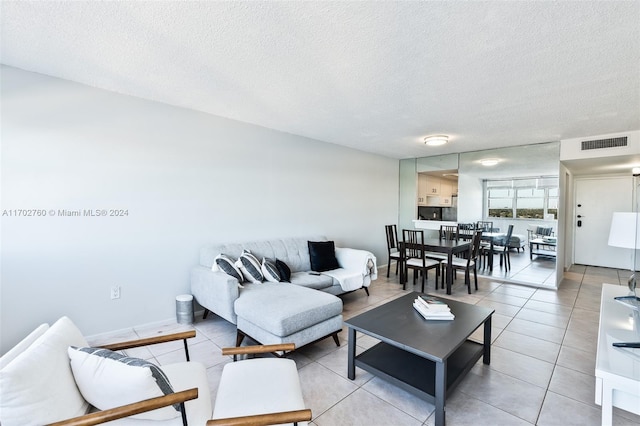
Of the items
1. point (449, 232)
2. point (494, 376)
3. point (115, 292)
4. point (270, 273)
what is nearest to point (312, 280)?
point (270, 273)

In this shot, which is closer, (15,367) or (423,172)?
(15,367)

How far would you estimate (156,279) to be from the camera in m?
3.20

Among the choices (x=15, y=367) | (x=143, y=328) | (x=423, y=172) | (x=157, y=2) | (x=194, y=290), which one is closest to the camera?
(x=15, y=367)

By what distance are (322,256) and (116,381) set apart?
3.01 meters

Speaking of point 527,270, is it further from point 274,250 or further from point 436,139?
point 274,250

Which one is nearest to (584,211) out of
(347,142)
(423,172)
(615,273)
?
(615,273)

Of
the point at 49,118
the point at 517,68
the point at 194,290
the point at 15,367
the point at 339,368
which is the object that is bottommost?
the point at 339,368

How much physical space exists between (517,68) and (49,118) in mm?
4084

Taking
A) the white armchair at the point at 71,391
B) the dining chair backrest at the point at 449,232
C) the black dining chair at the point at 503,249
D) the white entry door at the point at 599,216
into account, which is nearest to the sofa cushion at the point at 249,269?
the white armchair at the point at 71,391

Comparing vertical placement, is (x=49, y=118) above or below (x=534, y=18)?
below

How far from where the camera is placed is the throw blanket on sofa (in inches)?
149

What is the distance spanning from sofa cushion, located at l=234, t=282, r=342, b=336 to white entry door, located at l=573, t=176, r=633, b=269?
6958mm

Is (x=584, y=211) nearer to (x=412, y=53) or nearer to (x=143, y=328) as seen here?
(x=412, y=53)

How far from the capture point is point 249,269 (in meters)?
3.24
